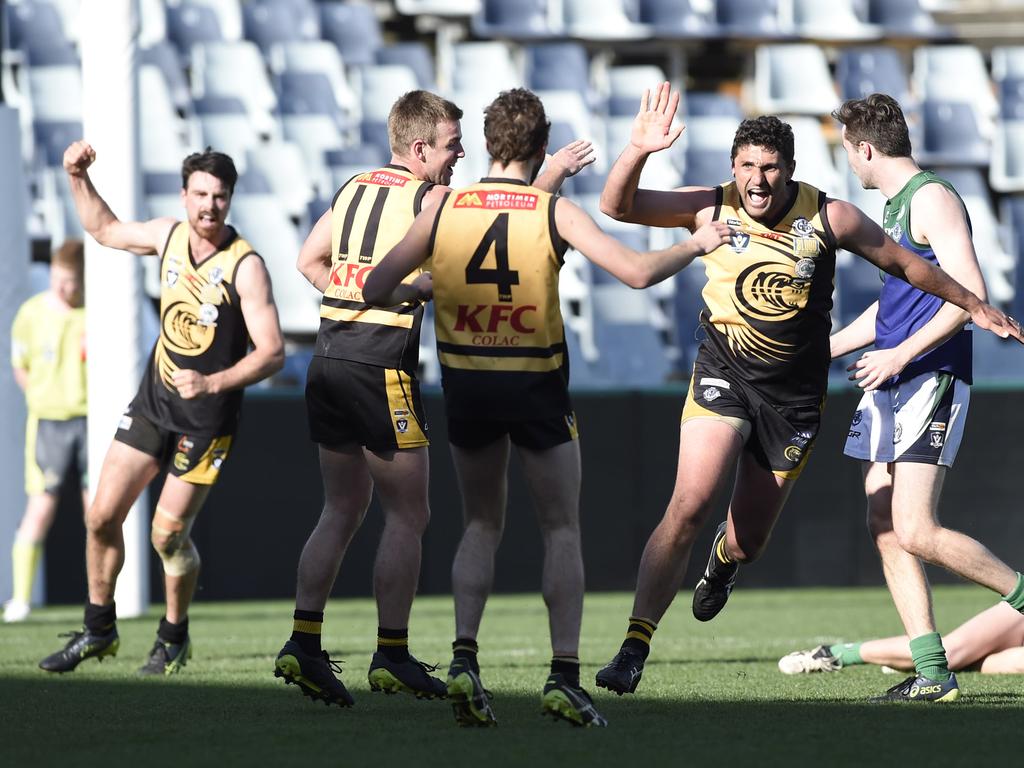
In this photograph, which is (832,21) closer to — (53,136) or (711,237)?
(53,136)

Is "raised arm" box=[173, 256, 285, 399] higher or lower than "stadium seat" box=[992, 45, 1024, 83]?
lower

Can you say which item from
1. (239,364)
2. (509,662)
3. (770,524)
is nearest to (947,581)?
(509,662)

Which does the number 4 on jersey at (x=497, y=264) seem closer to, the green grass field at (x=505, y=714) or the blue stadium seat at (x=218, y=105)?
the green grass field at (x=505, y=714)

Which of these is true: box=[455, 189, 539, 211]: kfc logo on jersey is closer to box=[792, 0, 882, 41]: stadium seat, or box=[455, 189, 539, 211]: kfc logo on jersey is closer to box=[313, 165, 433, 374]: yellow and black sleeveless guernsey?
box=[313, 165, 433, 374]: yellow and black sleeveless guernsey

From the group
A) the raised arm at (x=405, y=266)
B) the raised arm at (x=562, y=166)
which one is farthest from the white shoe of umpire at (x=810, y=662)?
the raised arm at (x=405, y=266)

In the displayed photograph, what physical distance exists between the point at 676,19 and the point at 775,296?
40.2 ft

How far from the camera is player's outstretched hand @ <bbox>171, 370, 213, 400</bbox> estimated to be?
616 cm

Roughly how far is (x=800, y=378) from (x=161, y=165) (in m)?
10.1

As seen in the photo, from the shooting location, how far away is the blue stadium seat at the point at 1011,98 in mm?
16938

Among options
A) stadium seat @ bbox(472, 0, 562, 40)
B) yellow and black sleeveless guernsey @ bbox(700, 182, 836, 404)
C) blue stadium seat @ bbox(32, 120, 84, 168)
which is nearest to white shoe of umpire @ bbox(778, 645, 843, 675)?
yellow and black sleeveless guernsey @ bbox(700, 182, 836, 404)

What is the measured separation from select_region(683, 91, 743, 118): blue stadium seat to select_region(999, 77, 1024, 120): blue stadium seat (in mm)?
2770

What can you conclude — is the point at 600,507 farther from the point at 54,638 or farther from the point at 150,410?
the point at 150,410

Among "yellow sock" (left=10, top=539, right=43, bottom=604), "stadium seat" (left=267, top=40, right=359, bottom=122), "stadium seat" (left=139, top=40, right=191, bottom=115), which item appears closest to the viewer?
"yellow sock" (left=10, top=539, right=43, bottom=604)

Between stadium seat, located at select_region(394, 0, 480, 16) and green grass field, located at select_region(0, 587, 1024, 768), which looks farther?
stadium seat, located at select_region(394, 0, 480, 16)
